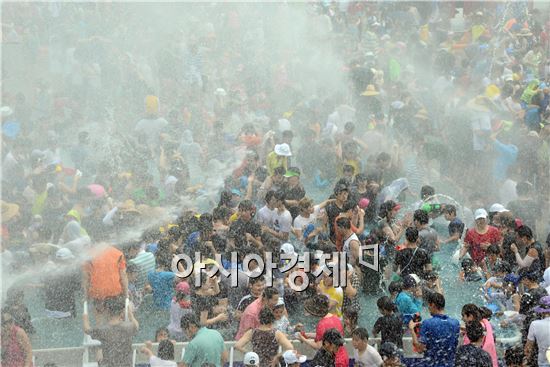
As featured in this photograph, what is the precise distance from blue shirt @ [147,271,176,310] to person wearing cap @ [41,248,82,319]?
2.61 ft

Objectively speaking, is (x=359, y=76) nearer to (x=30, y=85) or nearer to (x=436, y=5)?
(x=436, y=5)

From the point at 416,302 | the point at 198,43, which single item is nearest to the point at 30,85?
the point at 198,43

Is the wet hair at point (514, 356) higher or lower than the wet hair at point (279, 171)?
lower

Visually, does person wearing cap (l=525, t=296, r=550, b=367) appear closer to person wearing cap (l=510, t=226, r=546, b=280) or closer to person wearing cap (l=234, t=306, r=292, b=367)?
person wearing cap (l=510, t=226, r=546, b=280)

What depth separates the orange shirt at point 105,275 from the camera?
8859mm

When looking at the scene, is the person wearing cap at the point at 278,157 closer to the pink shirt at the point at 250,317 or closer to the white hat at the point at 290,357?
the pink shirt at the point at 250,317

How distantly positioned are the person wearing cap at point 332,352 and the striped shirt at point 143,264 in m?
2.82

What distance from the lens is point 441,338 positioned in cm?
734

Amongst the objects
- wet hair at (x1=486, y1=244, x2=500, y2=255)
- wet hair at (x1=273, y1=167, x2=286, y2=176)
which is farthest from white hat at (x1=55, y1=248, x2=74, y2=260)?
wet hair at (x1=486, y1=244, x2=500, y2=255)

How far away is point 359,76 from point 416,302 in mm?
7643

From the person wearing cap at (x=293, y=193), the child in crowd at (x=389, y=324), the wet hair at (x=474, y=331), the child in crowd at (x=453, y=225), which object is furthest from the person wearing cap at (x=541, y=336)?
the person wearing cap at (x=293, y=193)

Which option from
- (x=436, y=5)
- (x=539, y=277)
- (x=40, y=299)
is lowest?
(x=40, y=299)

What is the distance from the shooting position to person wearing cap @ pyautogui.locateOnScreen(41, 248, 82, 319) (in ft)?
30.8

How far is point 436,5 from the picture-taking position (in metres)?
19.6
